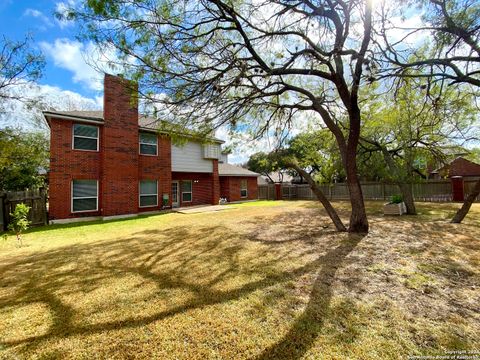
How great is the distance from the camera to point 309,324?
258cm

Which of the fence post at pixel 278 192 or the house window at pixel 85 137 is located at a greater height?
the house window at pixel 85 137

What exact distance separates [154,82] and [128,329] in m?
4.92

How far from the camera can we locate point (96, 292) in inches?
142

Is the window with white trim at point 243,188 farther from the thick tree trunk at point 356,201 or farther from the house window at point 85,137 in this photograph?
the thick tree trunk at point 356,201

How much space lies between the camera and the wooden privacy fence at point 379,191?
16.0 meters

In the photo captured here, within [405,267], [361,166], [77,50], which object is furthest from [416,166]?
[77,50]

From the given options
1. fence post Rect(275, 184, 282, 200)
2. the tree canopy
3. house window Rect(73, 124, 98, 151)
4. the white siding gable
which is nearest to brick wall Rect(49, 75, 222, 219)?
house window Rect(73, 124, 98, 151)

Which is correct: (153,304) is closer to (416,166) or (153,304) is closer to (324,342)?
(324,342)

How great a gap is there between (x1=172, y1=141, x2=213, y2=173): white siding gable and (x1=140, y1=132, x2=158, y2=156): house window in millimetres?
1326

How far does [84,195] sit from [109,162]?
203 cm

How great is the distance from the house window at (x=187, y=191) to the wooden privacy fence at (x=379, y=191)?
10801 mm

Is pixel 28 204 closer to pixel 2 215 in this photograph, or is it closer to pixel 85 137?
pixel 2 215

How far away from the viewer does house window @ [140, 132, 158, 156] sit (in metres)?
13.8

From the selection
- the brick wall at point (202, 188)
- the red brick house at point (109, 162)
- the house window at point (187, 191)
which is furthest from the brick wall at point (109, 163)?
the brick wall at point (202, 188)
